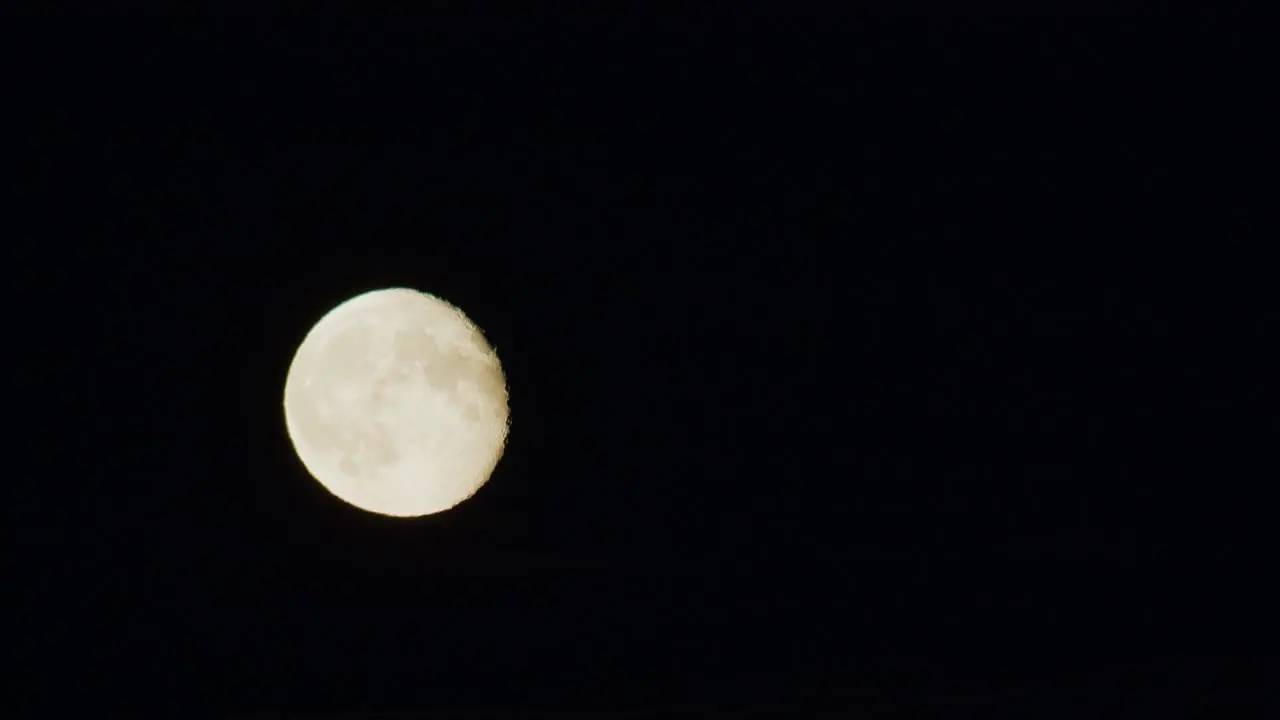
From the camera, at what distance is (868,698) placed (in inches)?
190

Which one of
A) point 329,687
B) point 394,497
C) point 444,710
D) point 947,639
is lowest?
point 444,710

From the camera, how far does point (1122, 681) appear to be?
5.16 m

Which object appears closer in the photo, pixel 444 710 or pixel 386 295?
pixel 444 710

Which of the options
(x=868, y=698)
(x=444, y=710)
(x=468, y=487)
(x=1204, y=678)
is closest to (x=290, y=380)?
(x=468, y=487)

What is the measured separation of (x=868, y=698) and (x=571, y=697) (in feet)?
5.08

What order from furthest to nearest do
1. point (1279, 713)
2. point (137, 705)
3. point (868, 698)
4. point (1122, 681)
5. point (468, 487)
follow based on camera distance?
point (468, 487), point (137, 705), point (1122, 681), point (868, 698), point (1279, 713)

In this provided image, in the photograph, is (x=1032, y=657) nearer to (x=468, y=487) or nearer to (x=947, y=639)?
(x=947, y=639)

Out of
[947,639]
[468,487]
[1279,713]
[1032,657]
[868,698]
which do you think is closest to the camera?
[1279,713]

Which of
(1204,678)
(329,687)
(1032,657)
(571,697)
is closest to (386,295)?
(329,687)

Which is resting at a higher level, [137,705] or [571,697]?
[137,705]

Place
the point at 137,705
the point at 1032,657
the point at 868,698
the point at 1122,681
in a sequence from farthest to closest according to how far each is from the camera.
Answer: the point at 137,705
the point at 1032,657
the point at 1122,681
the point at 868,698

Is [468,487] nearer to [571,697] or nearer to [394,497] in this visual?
[394,497]

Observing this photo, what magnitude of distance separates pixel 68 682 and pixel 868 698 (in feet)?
18.4

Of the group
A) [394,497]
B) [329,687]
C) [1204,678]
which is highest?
[394,497]
